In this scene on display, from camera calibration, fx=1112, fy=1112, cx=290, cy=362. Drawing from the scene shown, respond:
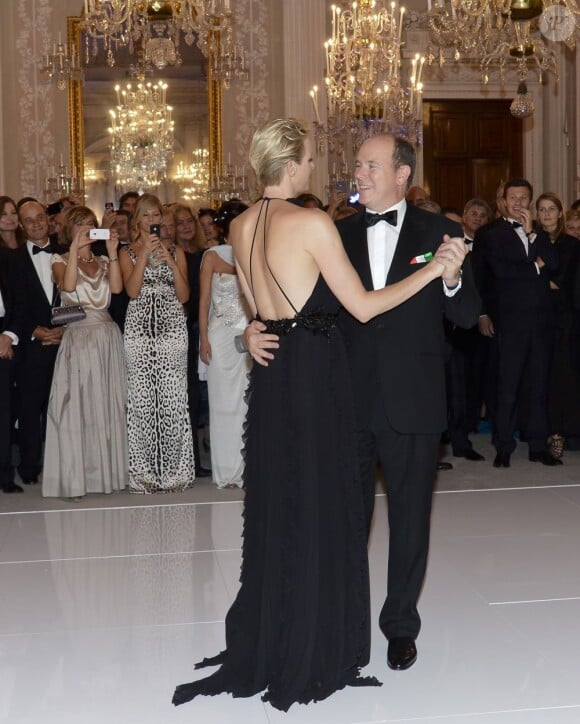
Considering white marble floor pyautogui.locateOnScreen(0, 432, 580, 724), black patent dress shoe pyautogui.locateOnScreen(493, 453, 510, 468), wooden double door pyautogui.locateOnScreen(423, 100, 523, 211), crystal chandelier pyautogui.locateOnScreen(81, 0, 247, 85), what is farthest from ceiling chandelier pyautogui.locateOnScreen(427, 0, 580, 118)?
wooden double door pyautogui.locateOnScreen(423, 100, 523, 211)

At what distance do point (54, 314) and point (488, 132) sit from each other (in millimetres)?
7604

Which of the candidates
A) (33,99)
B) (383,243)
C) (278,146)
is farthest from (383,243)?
(33,99)

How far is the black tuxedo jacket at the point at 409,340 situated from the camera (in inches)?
149

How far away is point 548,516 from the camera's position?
6.09 meters

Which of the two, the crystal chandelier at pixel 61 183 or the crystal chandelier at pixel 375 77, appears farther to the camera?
the crystal chandelier at pixel 61 183

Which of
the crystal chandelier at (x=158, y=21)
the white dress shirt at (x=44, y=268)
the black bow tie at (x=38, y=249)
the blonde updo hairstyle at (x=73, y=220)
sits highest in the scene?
the crystal chandelier at (x=158, y=21)

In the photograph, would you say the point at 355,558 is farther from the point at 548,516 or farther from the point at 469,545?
the point at 548,516

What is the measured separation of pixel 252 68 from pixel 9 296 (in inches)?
225

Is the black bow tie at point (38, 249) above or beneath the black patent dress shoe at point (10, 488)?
above

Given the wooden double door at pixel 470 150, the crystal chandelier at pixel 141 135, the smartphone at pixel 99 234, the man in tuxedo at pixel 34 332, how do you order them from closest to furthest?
the smartphone at pixel 99 234 < the man in tuxedo at pixel 34 332 < the crystal chandelier at pixel 141 135 < the wooden double door at pixel 470 150

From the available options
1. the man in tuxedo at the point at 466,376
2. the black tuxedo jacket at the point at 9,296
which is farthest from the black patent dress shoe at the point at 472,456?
the black tuxedo jacket at the point at 9,296

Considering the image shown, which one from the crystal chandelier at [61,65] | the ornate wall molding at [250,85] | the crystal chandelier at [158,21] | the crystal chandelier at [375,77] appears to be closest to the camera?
the crystal chandelier at [158,21]

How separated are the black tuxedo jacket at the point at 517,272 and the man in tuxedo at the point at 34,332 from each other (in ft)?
9.68

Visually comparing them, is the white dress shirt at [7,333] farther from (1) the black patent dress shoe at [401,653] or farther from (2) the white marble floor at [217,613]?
(1) the black patent dress shoe at [401,653]
